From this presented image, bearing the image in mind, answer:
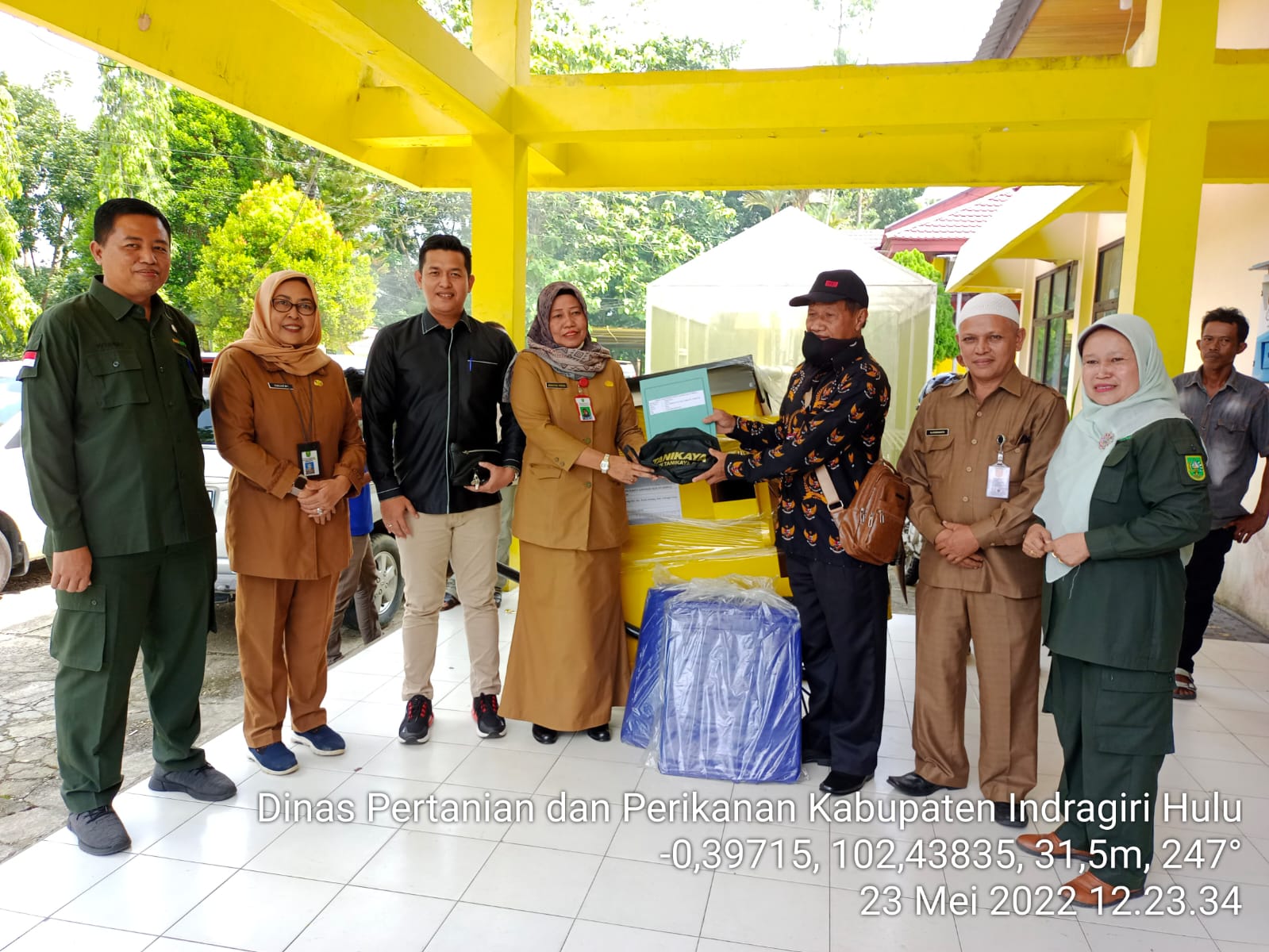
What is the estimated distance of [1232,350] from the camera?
4.08 metres

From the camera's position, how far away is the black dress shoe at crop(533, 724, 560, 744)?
334 centimetres

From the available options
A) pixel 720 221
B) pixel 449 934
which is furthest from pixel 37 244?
pixel 449 934

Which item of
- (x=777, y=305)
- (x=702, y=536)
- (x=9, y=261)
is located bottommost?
(x=702, y=536)

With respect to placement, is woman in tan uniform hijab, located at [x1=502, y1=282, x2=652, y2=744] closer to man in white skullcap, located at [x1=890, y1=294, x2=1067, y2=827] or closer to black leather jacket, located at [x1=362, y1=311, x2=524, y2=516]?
black leather jacket, located at [x1=362, y1=311, x2=524, y2=516]

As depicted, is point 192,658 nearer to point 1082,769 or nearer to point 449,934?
point 449,934

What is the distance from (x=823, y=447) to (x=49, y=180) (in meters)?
20.3

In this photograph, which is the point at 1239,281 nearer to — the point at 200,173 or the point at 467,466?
the point at 467,466

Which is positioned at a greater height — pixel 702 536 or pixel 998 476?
pixel 998 476

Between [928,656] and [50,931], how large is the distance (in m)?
2.56

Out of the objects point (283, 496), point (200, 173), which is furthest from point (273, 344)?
point (200, 173)

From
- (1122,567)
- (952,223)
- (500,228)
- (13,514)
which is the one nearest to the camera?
(1122,567)

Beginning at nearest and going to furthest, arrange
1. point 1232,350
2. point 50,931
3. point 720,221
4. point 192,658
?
point 50,931 → point 192,658 → point 1232,350 → point 720,221

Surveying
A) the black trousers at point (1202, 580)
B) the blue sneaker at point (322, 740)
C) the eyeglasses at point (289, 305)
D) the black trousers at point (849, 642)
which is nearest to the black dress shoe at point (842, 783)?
the black trousers at point (849, 642)

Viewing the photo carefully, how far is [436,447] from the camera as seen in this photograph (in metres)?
3.24
